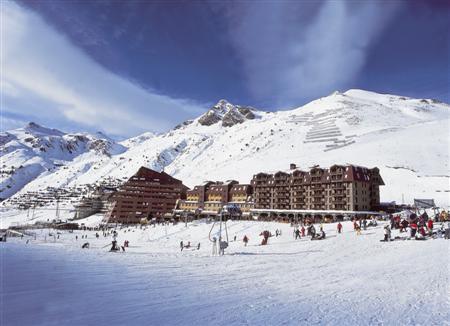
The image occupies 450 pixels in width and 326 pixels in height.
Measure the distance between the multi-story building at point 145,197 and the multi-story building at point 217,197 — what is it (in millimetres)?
9881

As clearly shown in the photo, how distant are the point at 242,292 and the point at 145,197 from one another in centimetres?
10767

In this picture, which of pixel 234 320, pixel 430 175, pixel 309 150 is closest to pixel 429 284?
pixel 234 320

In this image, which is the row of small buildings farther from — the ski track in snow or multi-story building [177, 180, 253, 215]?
the ski track in snow

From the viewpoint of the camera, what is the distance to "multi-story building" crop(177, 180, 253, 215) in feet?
318

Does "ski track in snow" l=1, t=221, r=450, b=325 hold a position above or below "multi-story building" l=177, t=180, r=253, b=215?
below

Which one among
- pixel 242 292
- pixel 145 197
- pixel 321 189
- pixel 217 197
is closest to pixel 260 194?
pixel 217 197

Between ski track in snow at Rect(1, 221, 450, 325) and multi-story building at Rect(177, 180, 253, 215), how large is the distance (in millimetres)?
74399

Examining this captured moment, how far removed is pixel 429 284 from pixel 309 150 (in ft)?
461

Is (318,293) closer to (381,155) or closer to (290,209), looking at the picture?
(290,209)

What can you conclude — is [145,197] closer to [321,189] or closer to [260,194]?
[260,194]

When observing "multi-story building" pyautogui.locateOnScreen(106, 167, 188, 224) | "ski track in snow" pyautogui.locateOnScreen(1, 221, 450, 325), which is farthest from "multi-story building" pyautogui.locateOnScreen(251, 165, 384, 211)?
"ski track in snow" pyautogui.locateOnScreen(1, 221, 450, 325)

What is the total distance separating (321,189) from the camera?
262ft

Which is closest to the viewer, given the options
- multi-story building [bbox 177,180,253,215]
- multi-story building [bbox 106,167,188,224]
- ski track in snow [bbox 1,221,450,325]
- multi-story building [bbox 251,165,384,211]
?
ski track in snow [bbox 1,221,450,325]

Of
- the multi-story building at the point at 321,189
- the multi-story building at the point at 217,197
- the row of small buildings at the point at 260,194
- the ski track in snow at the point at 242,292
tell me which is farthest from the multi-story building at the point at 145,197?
the ski track in snow at the point at 242,292
